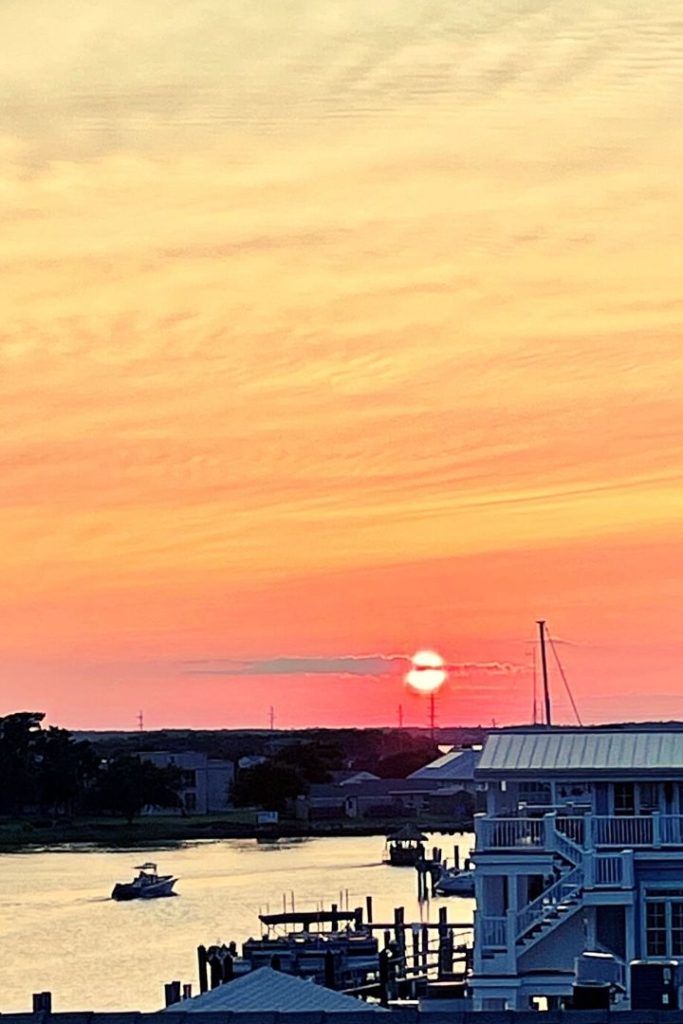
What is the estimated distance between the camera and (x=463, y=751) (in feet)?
251

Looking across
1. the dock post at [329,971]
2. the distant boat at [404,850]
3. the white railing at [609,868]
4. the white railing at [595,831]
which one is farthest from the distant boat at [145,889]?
the white railing at [609,868]

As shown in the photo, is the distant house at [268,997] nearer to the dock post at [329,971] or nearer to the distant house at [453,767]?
the dock post at [329,971]

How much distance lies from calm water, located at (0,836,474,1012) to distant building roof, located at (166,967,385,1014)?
39686 mm

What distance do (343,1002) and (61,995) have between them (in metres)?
53.8

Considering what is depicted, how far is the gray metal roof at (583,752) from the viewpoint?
4506 cm

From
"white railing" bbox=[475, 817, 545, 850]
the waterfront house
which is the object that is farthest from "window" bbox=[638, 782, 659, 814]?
"white railing" bbox=[475, 817, 545, 850]

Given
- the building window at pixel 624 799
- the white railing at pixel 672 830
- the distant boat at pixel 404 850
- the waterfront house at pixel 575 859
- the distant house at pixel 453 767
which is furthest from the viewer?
the distant boat at pixel 404 850

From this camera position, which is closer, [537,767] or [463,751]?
[537,767]

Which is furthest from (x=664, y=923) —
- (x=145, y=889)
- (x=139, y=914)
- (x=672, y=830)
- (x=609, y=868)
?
(x=145, y=889)

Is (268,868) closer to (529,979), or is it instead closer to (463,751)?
(463,751)

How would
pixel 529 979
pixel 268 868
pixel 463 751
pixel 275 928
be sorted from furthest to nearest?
pixel 268 868 → pixel 275 928 → pixel 463 751 → pixel 529 979

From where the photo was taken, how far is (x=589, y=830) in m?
44.5

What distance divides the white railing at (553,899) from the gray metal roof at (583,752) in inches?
76.2

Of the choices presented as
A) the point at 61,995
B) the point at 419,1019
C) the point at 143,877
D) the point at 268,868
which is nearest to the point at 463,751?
the point at 61,995
